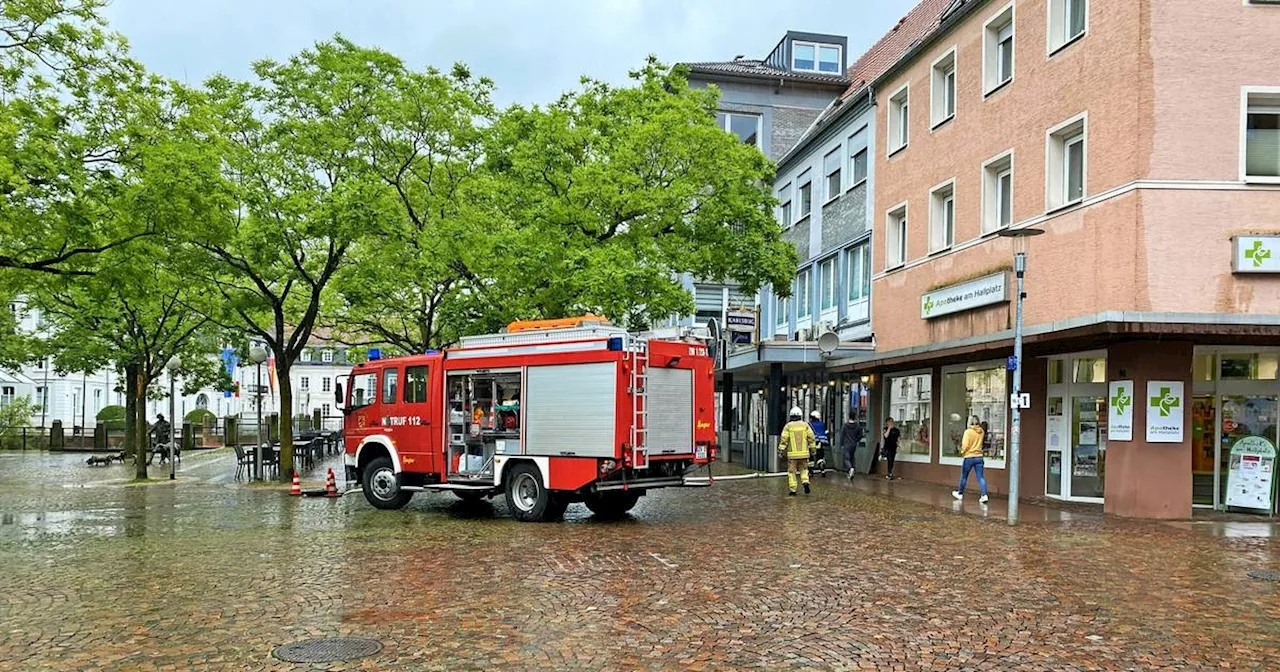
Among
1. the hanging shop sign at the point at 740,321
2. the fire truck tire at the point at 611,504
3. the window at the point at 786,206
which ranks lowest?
the fire truck tire at the point at 611,504

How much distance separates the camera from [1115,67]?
1756cm

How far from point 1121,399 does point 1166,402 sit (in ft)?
2.23

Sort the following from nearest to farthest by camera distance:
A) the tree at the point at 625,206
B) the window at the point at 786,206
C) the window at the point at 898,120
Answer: the tree at the point at 625,206, the window at the point at 898,120, the window at the point at 786,206

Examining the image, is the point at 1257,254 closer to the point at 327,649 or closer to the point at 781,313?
the point at 327,649

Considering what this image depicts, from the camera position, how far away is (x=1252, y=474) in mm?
17281

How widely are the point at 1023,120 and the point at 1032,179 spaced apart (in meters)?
1.23

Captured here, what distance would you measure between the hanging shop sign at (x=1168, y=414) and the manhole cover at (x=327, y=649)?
43.5 feet

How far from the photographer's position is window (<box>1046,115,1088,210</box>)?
62.6 ft

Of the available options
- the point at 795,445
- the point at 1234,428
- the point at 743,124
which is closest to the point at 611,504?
the point at 795,445

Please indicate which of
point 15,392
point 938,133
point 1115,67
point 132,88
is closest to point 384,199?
point 132,88

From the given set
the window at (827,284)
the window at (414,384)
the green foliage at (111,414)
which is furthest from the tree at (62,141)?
the green foliage at (111,414)

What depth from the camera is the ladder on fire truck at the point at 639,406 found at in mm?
15680

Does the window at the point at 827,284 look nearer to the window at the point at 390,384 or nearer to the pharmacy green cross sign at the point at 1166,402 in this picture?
the pharmacy green cross sign at the point at 1166,402

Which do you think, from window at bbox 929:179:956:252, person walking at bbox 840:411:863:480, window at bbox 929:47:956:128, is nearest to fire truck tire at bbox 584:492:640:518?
person walking at bbox 840:411:863:480
